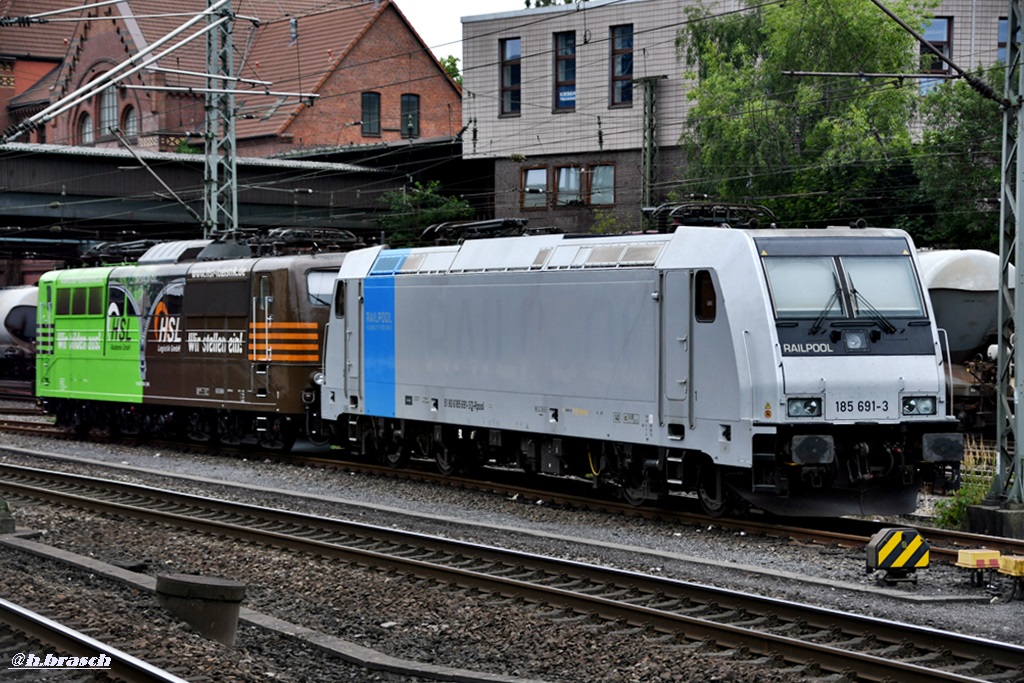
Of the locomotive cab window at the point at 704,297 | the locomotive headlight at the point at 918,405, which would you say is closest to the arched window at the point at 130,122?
the locomotive cab window at the point at 704,297

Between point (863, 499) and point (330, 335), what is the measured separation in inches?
371

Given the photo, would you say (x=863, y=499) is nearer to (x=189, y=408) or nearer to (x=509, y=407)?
(x=509, y=407)

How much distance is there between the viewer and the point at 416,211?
49906mm

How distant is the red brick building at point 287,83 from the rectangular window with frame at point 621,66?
60.0 ft

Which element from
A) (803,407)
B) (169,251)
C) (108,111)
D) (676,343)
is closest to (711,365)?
(676,343)

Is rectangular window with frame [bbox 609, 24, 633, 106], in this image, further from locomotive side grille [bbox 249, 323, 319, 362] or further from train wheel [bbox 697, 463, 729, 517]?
train wheel [bbox 697, 463, 729, 517]

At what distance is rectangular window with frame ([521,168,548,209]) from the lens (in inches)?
1949

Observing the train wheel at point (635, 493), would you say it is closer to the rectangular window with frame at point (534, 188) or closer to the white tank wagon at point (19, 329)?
the white tank wagon at point (19, 329)

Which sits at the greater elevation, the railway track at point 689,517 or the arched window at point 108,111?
the arched window at point 108,111

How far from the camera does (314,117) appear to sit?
64375 millimetres

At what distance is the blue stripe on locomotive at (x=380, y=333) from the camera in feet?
67.6

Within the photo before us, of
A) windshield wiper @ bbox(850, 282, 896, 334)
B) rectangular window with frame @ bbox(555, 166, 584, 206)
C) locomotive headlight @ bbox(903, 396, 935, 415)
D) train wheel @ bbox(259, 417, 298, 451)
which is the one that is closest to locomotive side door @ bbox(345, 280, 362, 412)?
train wheel @ bbox(259, 417, 298, 451)

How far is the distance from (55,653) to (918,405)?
8.85 m

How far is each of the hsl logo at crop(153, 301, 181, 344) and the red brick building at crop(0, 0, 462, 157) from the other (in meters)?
36.3
